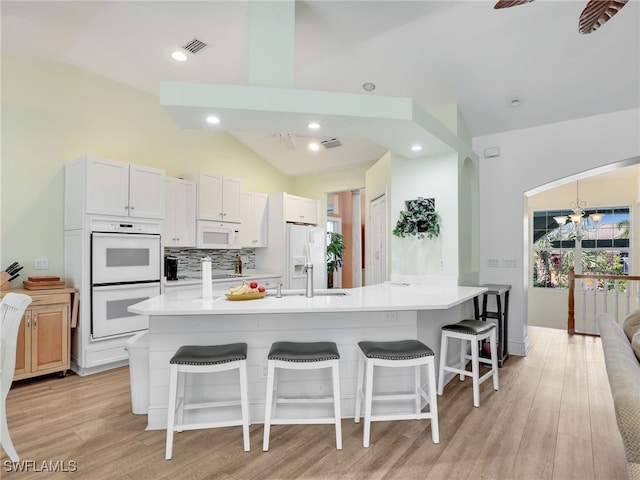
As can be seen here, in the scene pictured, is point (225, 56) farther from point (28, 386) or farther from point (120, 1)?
point (28, 386)

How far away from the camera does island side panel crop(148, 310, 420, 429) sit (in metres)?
2.51

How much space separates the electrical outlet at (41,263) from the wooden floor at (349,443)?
124cm

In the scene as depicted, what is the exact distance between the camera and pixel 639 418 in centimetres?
122

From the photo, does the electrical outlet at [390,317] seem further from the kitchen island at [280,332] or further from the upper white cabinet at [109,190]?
the upper white cabinet at [109,190]

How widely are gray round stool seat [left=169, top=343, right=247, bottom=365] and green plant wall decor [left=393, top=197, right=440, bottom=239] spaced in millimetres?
2395

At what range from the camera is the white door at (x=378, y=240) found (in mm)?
5055

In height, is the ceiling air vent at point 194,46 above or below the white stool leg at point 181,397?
above

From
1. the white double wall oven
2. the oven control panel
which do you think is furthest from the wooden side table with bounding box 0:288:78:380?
the oven control panel

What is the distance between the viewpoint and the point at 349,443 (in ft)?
7.61

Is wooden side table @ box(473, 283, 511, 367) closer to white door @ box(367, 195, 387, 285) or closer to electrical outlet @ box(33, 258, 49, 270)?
white door @ box(367, 195, 387, 285)

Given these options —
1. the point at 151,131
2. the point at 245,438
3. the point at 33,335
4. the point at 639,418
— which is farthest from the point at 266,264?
the point at 639,418

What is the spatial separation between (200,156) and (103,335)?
9.32ft

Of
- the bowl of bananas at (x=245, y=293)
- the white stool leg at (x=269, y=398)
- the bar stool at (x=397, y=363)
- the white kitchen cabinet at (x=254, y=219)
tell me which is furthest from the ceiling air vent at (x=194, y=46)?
the bar stool at (x=397, y=363)

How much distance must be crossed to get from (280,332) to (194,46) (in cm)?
292
